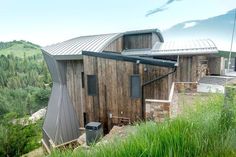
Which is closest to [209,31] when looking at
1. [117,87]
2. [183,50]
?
[183,50]

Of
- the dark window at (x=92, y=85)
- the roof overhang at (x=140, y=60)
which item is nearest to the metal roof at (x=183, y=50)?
the roof overhang at (x=140, y=60)

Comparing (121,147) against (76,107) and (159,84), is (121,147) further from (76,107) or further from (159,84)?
(76,107)

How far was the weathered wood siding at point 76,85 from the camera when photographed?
10727 millimetres

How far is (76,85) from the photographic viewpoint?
10883 millimetres

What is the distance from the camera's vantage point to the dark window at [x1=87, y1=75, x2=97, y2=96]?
32.7ft

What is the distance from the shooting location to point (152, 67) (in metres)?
8.87

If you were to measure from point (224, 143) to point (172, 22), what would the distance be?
27989 millimetres

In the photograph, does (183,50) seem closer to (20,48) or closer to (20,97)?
(20,97)

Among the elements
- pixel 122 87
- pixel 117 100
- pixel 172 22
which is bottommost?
pixel 117 100

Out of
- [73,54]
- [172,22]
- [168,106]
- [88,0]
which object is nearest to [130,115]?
[168,106]

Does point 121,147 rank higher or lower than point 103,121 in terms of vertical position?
higher

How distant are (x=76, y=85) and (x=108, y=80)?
2114mm

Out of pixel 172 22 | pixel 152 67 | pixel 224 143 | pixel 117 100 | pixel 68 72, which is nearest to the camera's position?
pixel 224 143

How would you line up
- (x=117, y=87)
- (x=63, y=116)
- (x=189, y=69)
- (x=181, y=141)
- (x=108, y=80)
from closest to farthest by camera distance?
(x=181, y=141) → (x=117, y=87) → (x=108, y=80) → (x=63, y=116) → (x=189, y=69)
